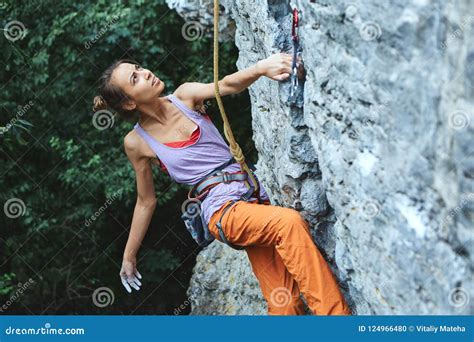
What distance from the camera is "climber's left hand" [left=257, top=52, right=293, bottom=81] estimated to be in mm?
3391

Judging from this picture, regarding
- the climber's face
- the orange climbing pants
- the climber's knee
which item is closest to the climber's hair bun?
the climber's face

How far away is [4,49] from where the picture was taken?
18.5 feet

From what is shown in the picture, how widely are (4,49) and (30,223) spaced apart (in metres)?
1.92

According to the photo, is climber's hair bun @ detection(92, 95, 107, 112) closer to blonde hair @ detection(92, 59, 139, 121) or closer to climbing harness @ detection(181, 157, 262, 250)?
blonde hair @ detection(92, 59, 139, 121)

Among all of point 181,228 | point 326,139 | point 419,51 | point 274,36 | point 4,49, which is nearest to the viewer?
point 419,51

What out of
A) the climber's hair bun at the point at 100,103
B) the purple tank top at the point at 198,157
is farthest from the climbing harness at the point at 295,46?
the climber's hair bun at the point at 100,103

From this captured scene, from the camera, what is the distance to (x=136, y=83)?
3.64 m

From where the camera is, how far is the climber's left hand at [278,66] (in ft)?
11.1

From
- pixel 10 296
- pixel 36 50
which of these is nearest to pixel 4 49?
pixel 36 50

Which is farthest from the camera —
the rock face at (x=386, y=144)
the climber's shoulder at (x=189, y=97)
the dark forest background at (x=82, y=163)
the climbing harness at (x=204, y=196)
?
the dark forest background at (x=82, y=163)

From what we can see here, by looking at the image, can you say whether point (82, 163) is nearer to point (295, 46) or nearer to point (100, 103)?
point (100, 103)

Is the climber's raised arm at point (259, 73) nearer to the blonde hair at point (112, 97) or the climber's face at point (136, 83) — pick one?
the climber's face at point (136, 83)

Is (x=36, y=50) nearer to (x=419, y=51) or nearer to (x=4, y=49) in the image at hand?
(x=4, y=49)

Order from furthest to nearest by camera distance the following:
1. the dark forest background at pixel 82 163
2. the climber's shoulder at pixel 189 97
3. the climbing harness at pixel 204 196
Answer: the dark forest background at pixel 82 163
the climber's shoulder at pixel 189 97
the climbing harness at pixel 204 196
